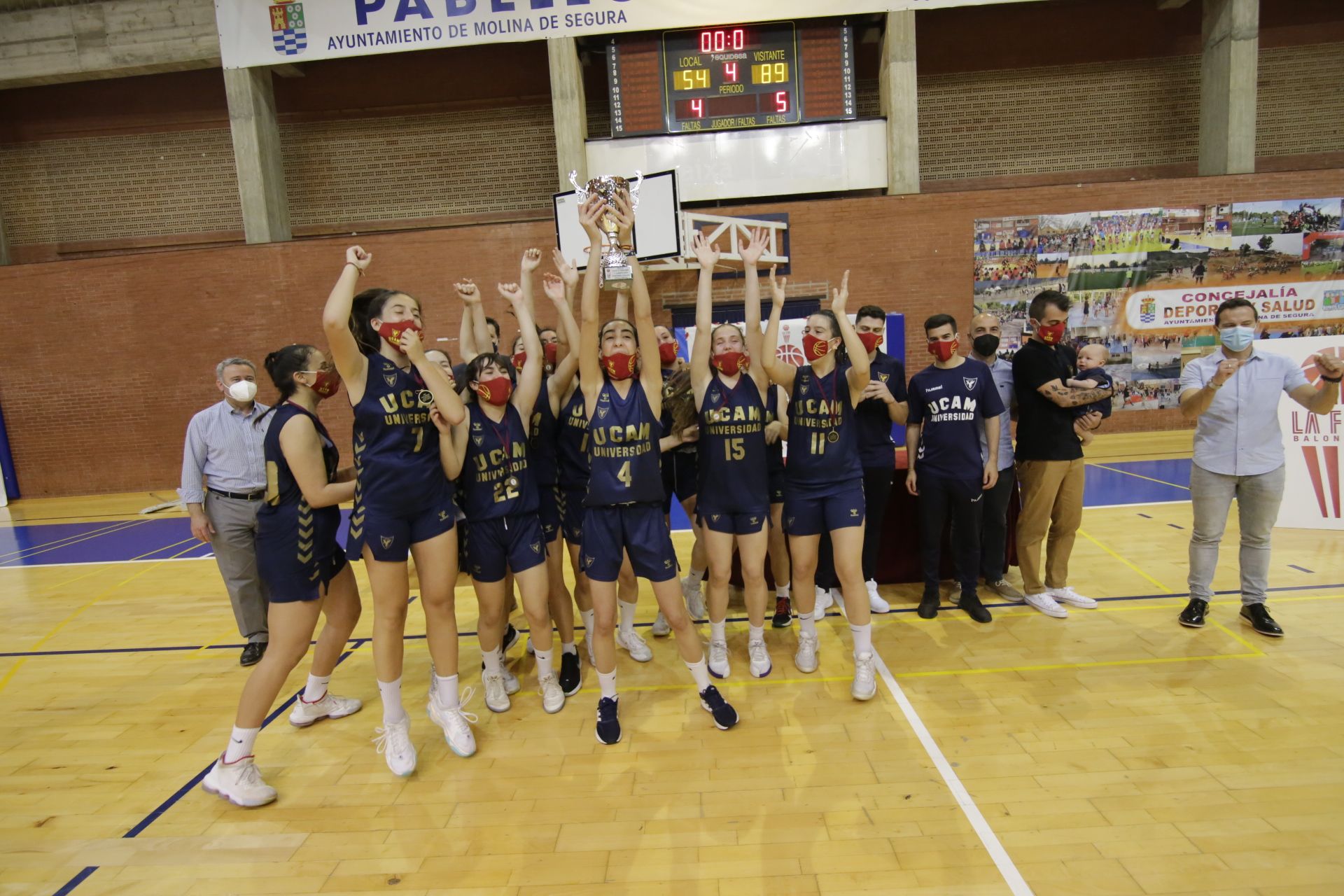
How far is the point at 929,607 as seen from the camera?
15.4 feet

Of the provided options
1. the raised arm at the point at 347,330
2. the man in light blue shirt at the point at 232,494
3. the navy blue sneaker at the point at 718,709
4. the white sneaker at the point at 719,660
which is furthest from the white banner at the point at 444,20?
the navy blue sneaker at the point at 718,709

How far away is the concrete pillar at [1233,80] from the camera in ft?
34.2

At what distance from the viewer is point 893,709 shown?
11.6ft

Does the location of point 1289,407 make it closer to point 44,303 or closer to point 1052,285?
point 1052,285

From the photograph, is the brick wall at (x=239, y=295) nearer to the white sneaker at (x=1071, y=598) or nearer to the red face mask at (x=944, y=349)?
the red face mask at (x=944, y=349)

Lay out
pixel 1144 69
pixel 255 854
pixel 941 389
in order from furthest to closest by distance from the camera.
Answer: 1. pixel 1144 69
2. pixel 941 389
3. pixel 255 854

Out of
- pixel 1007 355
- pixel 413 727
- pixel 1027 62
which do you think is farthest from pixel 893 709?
pixel 1027 62

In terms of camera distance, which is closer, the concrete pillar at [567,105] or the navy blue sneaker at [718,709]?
the navy blue sneaker at [718,709]

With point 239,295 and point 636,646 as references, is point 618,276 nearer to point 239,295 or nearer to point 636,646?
point 636,646

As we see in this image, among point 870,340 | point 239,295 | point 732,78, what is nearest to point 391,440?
point 870,340

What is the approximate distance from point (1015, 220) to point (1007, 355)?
→ 7.13 ft

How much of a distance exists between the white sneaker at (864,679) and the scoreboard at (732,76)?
9.19 m

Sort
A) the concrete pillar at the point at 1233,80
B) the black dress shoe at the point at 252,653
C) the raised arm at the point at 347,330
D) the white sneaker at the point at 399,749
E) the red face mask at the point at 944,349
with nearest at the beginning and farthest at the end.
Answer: the raised arm at the point at 347,330 → the white sneaker at the point at 399,749 → the red face mask at the point at 944,349 → the black dress shoe at the point at 252,653 → the concrete pillar at the point at 1233,80

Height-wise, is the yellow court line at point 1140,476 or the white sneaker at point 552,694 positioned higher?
the white sneaker at point 552,694
